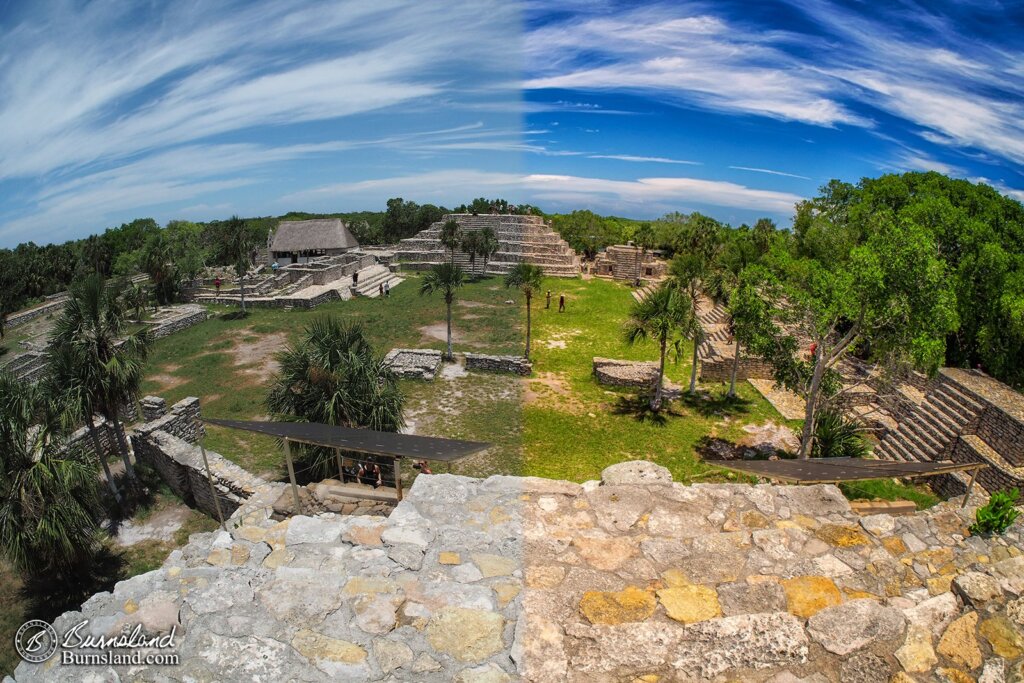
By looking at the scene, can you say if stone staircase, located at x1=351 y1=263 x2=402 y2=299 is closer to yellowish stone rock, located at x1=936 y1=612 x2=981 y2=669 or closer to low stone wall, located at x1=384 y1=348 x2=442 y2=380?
low stone wall, located at x1=384 y1=348 x2=442 y2=380

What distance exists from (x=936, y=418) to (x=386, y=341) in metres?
22.7

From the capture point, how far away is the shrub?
1346 cm

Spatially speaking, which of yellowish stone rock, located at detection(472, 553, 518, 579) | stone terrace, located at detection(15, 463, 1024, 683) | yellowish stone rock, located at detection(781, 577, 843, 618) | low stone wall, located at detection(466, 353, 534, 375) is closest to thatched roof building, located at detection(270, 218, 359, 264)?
low stone wall, located at detection(466, 353, 534, 375)

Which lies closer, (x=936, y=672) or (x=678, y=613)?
(x=936, y=672)

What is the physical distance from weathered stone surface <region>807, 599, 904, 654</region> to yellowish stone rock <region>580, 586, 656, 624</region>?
1.04 meters

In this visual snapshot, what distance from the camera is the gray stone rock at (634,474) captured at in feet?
17.4

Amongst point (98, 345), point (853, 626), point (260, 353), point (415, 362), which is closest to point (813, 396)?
point (853, 626)

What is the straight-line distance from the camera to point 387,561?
3.89 metres

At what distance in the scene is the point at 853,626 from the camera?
332 cm

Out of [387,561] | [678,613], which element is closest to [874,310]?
[678,613]

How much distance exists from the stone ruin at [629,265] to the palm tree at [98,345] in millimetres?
38566

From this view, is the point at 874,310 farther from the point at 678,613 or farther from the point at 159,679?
the point at 159,679

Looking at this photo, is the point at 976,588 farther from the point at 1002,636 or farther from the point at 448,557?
the point at 448,557

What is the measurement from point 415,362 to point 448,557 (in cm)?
1877
